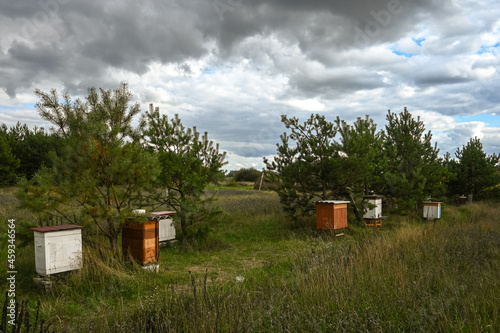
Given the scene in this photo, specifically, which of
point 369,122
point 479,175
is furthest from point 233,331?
point 479,175

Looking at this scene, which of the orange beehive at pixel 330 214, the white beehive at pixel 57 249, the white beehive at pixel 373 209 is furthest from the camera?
the white beehive at pixel 373 209

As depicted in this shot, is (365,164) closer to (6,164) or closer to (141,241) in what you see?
(141,241)

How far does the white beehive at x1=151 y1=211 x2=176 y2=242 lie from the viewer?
10.3 metres

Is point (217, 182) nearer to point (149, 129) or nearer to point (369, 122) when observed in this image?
point (149, 129)

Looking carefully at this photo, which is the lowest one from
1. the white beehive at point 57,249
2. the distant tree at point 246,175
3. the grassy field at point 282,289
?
the grassy field at point 282,289

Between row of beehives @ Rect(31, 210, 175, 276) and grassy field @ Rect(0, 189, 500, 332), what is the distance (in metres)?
0.28

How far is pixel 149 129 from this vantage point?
10117 mm

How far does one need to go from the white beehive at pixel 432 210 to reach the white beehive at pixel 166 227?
10.4 metres

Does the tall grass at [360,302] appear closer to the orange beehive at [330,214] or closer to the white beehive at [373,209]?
the orange beehive at [330,214]

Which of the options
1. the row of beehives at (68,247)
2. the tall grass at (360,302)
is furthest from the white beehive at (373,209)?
the row of beehives at (68,247)

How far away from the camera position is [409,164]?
52.1 feet

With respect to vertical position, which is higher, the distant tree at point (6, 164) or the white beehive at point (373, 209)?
the distant tree at point (6, 164)

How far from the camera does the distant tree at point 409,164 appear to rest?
46.8 feet

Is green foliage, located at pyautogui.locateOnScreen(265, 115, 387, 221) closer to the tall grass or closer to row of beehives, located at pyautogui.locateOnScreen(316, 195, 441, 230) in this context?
row of beehives, located at pyautogui.locateOnScreen(316, 195, 441, 230)
